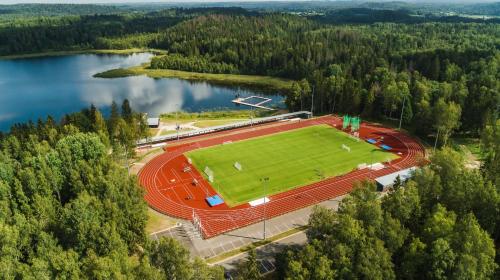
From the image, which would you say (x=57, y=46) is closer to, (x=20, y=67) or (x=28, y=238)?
(x=20, y=67)

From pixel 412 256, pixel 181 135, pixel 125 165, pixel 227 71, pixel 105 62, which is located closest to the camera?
pixel 412 256

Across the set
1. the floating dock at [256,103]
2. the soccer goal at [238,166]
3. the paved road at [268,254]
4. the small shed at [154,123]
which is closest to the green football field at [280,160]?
the soccer goal at [238,166]

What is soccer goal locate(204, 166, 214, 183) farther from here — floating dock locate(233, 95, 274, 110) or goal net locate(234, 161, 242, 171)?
floating dock locate(233, 95, 274, 110)

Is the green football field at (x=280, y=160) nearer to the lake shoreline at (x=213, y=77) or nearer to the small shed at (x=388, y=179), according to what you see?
the small shed at (x=388, y=179)

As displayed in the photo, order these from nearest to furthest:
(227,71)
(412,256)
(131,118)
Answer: (412,256), (131,118), (227,71)

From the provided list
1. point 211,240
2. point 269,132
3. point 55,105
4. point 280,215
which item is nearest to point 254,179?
point 280,215

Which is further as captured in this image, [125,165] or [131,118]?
[131,118]

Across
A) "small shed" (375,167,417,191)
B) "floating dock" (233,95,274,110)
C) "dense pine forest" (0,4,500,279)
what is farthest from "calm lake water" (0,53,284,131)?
"small shed" (375,167,417,191)
